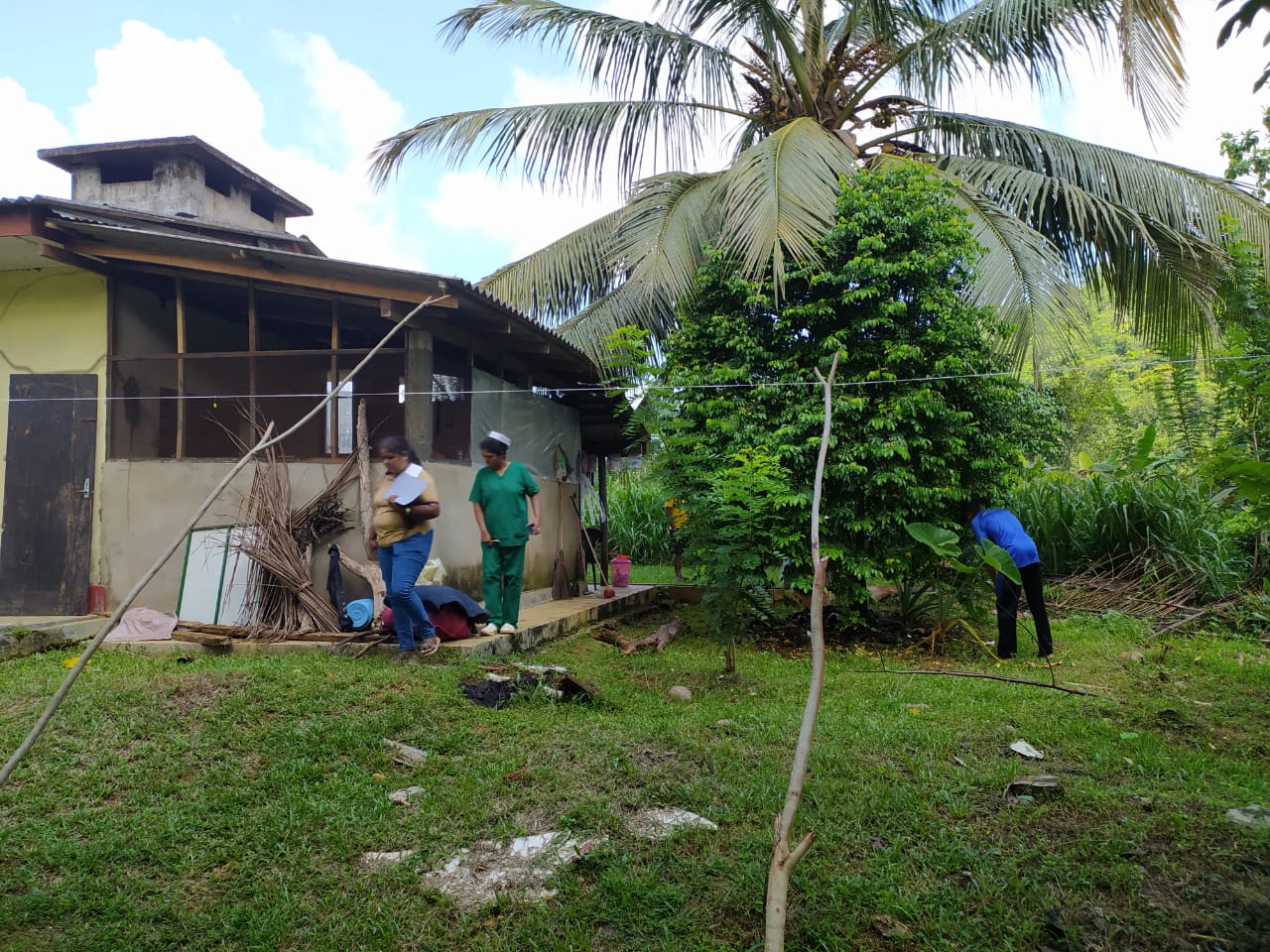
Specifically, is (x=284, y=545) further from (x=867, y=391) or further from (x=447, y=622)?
(x=867, y=391)

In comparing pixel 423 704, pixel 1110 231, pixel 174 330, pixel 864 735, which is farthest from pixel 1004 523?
pixel 174 330

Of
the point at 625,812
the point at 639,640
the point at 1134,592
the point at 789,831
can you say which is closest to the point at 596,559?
the point at 639,640

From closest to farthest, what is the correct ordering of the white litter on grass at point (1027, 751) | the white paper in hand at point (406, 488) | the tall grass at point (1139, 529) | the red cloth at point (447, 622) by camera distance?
the white litter on grass at point (1027, 751) < the white paper in hand at point (406, 488) < the red cloth at point (447, 622) < the tall grass at point (1139, 529)

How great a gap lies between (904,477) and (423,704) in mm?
4561

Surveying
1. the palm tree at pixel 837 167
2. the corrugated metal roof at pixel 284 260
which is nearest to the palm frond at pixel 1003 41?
the palm tree at pixel 837 167

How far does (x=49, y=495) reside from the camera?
25.6 ft

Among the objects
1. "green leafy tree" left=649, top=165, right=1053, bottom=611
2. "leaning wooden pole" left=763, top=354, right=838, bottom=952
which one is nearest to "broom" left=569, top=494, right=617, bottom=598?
"green leafy tree" left=649, top=165, right=1053, bottom=611

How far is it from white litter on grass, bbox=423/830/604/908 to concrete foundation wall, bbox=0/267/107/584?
21.2ft

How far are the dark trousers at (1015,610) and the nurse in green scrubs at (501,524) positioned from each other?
12.7ft

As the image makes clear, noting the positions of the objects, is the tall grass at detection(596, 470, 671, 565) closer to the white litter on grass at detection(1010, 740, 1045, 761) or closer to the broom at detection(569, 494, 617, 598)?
the broom at detection(569, 494, 617, 598)

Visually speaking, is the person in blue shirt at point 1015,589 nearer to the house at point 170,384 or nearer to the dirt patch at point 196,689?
the house at point 170,384

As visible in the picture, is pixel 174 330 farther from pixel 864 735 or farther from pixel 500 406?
pixel 864 735

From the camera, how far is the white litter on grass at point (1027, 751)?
13.4 feet

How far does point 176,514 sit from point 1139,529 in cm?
1013
